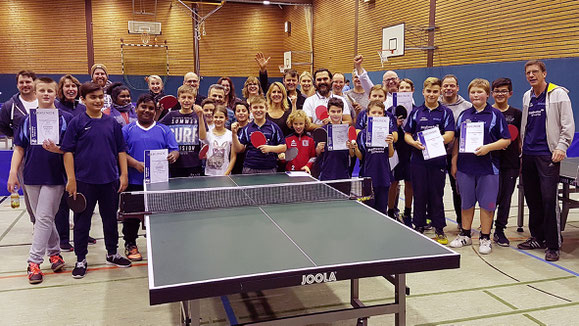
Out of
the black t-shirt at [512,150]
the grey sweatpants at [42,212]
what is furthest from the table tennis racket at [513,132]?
the grey sweatpants at [42,212]

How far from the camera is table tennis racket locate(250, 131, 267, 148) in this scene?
4484 millimetres

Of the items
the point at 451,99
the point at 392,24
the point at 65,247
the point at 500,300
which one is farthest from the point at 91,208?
the point at 392,24

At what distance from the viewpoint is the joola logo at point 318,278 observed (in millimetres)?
2041

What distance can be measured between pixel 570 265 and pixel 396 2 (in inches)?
410

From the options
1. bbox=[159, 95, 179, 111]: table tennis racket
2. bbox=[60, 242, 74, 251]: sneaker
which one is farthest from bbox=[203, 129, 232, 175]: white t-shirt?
bbox=[60, 242, 74, 251]: sneaker

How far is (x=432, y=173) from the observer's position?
5012 millimetres

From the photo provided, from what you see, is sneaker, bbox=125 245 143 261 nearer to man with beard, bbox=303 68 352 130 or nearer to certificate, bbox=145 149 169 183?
certificate, bbox=145 149 169 183

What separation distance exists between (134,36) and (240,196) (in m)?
17.1

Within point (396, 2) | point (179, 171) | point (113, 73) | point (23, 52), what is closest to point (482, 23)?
point (396, 2)

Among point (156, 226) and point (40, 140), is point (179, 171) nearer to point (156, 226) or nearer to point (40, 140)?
point (40, 140)

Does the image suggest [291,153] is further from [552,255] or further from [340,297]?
[552,255]

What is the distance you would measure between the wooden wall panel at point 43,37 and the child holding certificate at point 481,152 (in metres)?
17.5

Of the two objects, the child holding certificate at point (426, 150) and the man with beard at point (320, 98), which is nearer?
the child holding certificate at point (426, 150)

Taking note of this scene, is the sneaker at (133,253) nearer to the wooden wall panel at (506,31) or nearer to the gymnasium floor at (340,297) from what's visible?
the gymnasium floor at (340,297)
